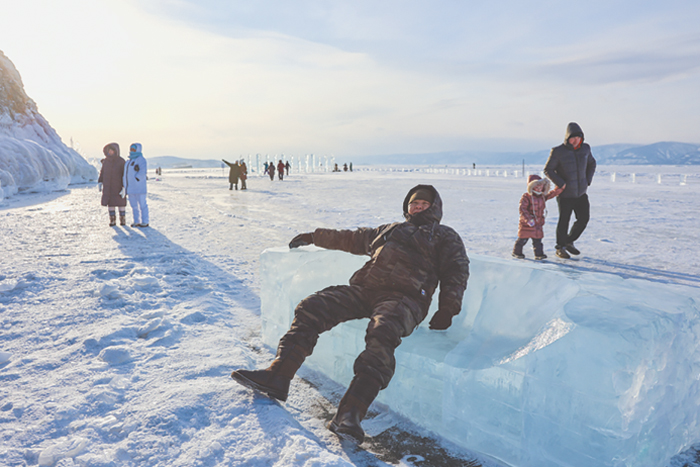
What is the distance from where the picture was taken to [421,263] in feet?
8.49

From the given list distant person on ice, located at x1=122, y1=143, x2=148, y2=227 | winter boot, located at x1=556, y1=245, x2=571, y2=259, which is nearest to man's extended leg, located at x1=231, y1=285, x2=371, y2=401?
winter boot, located at x1=556, y1=245, x2=571, y2=259

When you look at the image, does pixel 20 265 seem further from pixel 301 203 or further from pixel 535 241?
pixel 301 203

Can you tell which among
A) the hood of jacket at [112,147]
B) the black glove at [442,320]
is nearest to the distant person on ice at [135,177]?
the hood of jacket at [112,147]

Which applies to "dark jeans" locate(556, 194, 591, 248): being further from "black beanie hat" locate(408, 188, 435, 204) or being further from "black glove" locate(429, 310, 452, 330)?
"black glove" locate(429, 310, 452, 330)

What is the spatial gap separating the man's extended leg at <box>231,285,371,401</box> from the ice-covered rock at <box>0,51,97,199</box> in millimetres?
18263

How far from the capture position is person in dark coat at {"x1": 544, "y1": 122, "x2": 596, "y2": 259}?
233 inches

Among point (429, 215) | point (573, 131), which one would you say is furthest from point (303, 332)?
point (573, 131)

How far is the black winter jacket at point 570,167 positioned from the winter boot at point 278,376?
496 cm

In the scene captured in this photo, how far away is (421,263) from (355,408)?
3.08 feet

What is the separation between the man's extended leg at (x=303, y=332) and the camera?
7.49ft

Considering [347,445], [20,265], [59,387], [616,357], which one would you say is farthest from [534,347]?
[20,265]

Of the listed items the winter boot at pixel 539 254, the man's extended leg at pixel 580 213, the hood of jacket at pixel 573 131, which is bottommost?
the winter boot at pixel 539 254

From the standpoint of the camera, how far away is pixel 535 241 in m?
5.97

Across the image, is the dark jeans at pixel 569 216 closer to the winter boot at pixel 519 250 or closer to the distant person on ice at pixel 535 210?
the distant person on ice at pixel 535 210
